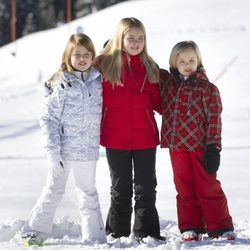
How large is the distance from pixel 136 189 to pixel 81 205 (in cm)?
43

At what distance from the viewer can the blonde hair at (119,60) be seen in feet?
14.1

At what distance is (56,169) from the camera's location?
423cm

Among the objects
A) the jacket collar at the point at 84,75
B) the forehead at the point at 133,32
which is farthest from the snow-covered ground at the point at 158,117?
the forehead at the point at 133,32

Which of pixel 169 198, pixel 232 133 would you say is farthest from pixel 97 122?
pixel 232 133

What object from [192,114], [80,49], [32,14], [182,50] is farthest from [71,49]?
[32,14]

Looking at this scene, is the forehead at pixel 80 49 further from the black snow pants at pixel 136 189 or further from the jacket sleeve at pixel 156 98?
the black snow pants at pixel 136 189

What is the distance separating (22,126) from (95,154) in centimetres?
726

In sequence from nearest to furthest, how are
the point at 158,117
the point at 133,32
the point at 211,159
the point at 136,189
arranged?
the point at 211,159, the point at 133,32, the point at 136,189, the point at 158,117

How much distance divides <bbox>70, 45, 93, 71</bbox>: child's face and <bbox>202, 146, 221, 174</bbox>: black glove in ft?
3.44

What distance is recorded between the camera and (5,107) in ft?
47.6

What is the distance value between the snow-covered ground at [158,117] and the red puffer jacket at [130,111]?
721 millimetres

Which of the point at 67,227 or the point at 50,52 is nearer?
the point at 67,227

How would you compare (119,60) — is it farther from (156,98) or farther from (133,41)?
(156,98)

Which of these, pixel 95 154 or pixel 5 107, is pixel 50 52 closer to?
pixel 5 107
